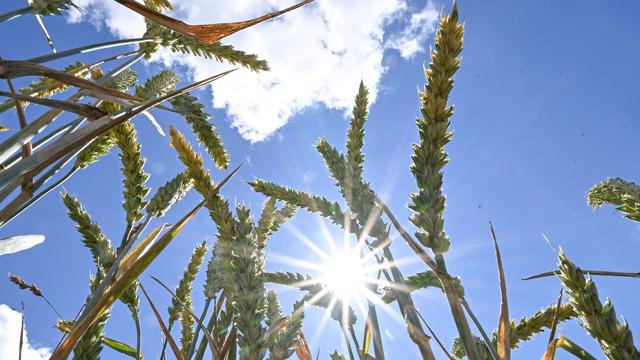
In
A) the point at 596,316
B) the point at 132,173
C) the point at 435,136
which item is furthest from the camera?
the point at 132,173

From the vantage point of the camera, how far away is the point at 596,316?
0.79 metres

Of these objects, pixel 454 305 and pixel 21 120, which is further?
pixel 21 120

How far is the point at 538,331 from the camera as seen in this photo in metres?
1.97

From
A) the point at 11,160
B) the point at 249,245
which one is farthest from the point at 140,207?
the point at 249,245

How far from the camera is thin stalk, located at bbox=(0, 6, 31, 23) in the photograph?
1.43m

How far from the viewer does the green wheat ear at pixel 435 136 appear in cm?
92

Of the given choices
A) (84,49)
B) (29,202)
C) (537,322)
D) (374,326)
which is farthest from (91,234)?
(537,322)

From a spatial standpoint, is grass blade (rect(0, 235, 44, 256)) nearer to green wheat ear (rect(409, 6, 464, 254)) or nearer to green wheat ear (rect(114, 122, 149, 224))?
green wheat ear (rect(114, 122, 149, 224))

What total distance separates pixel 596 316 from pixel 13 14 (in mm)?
2004

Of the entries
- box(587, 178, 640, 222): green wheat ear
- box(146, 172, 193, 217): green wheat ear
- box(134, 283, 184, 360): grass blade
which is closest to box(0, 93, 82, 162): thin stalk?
box(146, 172, 193, 217): green wheat ear

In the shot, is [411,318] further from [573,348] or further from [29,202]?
[29,202]

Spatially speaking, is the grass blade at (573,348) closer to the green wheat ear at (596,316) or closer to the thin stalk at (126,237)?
the green wheat ear at (596,316)

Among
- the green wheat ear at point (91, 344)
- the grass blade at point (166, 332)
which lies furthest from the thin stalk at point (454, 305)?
the green wheat ear at point (91, 344)

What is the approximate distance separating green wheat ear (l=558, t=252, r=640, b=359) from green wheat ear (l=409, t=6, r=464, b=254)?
26 centimetres
